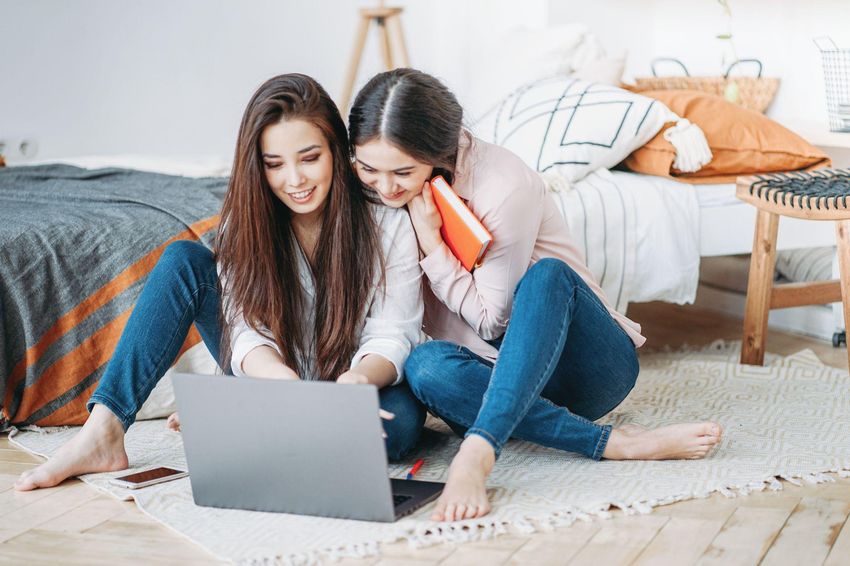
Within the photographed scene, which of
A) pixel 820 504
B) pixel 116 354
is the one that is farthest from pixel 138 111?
pixel 820 504

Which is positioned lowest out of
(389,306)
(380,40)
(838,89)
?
(389,306)

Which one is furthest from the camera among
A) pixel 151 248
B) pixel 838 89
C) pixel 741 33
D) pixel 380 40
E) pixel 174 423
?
pixel 380 40

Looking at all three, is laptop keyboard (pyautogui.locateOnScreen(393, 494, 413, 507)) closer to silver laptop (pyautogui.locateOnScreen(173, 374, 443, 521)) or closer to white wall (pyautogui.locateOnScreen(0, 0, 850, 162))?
silver laptop (pyautogui.locateOnScreen(173, 374, 443, 521))

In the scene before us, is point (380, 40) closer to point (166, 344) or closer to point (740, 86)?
point (740, 86)

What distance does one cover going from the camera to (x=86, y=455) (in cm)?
156

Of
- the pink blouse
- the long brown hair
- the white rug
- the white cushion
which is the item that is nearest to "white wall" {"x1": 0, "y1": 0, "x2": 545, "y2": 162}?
the white cushion

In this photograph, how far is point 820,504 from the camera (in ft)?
4.78

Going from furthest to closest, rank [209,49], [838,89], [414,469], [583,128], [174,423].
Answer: [209,49] → [838,89] → [583,128] → [174,423] → [414,469]

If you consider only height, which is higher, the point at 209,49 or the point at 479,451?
the point at 209,49

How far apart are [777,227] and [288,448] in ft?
4.40

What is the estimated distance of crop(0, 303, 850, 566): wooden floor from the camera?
1.28 m

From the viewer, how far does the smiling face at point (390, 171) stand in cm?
150

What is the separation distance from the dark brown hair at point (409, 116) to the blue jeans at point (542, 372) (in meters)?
0.24

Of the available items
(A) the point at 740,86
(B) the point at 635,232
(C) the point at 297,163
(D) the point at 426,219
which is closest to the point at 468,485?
(D) the point at 426,219
